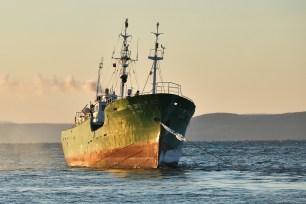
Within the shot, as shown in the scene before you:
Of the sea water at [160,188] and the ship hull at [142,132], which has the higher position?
the ship hull at [142,132]

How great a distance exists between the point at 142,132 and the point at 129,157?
2.75 m

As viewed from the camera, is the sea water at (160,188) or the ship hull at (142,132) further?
A: the ship hull at (142,132)

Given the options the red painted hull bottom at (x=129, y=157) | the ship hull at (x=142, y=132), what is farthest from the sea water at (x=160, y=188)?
the ship hull at (x=142, y=132)

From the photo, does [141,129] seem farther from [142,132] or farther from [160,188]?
[160,188]

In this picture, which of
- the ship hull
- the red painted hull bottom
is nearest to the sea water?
the red painted hull bottom

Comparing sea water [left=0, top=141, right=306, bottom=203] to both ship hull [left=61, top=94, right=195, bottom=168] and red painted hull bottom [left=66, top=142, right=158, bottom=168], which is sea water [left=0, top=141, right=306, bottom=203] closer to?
red painted hull bottom [left=66, top=142, right=158, bottom=168]

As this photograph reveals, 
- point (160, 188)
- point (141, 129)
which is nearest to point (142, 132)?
point (141, 129)

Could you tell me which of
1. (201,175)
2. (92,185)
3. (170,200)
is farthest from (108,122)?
(170,200)

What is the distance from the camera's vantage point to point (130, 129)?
70938 millimetres

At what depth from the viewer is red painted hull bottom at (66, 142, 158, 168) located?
67562 mm

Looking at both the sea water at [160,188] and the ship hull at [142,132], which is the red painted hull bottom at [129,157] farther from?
the sea water at [160,188]

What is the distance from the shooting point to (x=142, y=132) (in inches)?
2731

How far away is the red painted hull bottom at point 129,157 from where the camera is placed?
222 ft

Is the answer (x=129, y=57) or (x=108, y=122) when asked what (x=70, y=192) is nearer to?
(x=108, y=122)
